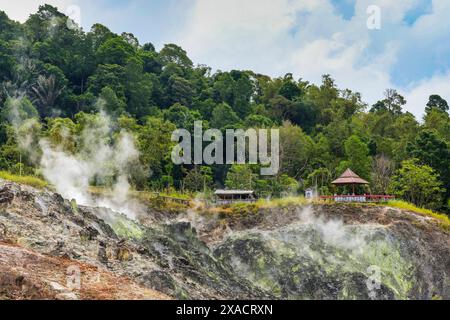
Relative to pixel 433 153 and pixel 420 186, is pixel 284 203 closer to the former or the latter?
pixel 420 186

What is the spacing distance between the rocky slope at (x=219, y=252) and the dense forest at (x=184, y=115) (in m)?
9.06

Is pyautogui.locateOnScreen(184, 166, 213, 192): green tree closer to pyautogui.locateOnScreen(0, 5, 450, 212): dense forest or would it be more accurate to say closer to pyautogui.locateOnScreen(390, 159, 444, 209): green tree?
pyautogui.locateOnScreen(0, 5, 450, 212): dense forest

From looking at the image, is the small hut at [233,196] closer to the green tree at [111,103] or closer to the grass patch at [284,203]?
the grass patch at [284,203]

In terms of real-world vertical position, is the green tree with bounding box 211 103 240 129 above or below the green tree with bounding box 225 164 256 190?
above

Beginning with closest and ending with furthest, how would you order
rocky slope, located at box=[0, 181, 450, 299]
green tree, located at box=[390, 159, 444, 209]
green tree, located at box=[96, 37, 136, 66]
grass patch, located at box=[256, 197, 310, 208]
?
rocky slope, located at box=[0, 181, 450, 299] < grass patch, located at box=[256, 197, 310, 208] < green tree, located at box=[390, 159, 444, 209] < green tree, located at box=[96, 37, 136, 66]

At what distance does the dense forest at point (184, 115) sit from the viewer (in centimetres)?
4316

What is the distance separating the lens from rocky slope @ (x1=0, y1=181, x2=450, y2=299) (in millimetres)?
16344

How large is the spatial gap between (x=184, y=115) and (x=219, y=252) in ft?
90.9

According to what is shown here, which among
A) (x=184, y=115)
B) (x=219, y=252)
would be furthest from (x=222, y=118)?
(x=219, y=252)

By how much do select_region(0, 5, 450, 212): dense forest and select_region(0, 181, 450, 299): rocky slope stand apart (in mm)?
9062

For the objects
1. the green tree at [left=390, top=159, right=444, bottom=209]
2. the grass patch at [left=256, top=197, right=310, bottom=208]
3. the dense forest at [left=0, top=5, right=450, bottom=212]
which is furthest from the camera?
the dense forest at [left=0, top=5, right=450, bottom=212]

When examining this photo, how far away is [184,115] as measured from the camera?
2203 inches

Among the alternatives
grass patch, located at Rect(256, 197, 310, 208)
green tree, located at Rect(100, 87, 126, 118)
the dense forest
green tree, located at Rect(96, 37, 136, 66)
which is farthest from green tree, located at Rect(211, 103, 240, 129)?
grass patch, located at Rect(256, 197, 310, 208)
